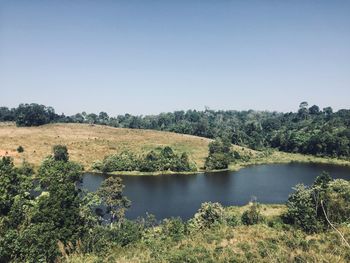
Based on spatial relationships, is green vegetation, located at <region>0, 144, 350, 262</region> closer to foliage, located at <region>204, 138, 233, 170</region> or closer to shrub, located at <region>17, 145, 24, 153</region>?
foliage, located at <region>204, 138, 233, 170</region>

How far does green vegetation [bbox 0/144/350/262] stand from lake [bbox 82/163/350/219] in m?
10.0

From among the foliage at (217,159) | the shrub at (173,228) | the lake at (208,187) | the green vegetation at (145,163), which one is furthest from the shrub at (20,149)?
the shrub at (173,228)

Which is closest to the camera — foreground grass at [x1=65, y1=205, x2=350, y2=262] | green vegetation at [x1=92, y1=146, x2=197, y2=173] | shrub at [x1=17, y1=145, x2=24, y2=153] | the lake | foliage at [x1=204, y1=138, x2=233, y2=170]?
foreground grass at [x1=65, y1=205, x2=350, y2=262]

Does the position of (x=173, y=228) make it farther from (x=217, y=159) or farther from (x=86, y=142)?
(x=86, y=142)

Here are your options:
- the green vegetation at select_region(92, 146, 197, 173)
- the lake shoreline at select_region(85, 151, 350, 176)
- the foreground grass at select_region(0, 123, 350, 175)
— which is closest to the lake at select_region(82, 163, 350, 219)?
the lake shoreline at select_region(85, 151, 350, 176)

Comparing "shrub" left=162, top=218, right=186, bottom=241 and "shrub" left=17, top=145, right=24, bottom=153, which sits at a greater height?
"shrub" left=17, top=145, right=24, bottom=153

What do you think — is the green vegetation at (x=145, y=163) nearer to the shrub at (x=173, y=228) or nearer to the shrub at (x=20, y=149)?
the shrub at (x=20, y=149)

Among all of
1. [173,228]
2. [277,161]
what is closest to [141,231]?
[173,228]

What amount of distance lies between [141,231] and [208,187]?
43804 mm

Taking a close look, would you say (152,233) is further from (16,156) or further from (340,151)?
(340,151)

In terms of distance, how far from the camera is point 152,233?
3881cm

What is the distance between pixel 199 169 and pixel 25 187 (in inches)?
2417

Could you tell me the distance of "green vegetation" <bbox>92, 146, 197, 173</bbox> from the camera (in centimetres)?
9844

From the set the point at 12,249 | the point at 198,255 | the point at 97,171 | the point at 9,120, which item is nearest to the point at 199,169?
the point at 97,171
